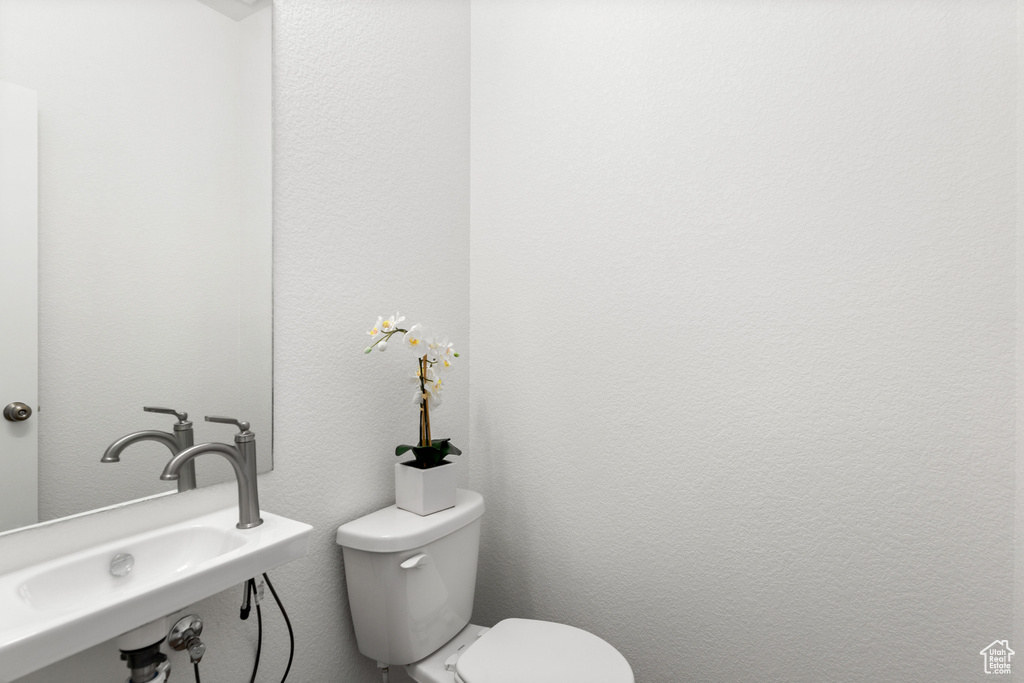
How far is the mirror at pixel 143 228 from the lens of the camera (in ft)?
A: 2.79

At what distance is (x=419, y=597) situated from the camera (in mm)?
1180

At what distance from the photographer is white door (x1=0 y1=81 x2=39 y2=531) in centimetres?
79

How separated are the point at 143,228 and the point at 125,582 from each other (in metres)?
0.63

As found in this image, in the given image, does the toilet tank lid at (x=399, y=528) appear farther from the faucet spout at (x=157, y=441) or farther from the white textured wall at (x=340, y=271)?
the faucet spout at (x=157, y=441)

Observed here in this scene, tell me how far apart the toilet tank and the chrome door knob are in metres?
0.64

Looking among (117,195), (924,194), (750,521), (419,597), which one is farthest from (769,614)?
(117,195)

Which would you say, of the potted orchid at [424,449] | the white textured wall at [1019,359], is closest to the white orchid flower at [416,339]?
the potted orchid at [424,449]

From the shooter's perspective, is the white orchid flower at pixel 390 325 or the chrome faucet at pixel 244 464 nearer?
the chrome faucet at pixel 244 464

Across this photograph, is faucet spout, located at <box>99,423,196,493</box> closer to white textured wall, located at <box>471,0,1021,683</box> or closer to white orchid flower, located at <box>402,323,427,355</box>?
white orchid flower, located at <box>402,323,427,355</box>

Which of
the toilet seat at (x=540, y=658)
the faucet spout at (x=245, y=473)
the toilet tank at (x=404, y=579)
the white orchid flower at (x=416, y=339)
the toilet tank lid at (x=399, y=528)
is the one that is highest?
the white orchid flower at (x=416, y=339)

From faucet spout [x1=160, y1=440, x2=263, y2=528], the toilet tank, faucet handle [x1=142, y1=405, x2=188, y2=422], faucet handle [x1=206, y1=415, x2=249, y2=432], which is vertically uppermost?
faucet handle [x1=142, y1=405, x2=188, y2=422]

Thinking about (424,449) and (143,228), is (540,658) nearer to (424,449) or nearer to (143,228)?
(424,449)

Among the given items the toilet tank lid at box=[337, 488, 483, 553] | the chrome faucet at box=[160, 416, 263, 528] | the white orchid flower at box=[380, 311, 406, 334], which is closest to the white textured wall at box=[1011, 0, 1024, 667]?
the toilet tank lid at box=[337, 488, 483, 553]

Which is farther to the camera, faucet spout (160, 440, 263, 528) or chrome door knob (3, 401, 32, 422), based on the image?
faucet spout (160, 440, 263, 528)
